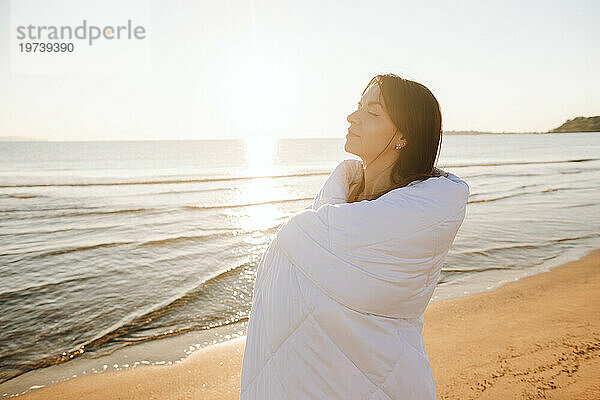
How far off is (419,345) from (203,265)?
6705 mm

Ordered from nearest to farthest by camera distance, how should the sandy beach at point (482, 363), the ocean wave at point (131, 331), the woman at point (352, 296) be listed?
1. the woman at point (352, 296)
2. the sandy beach at point (482, 363)
3. the ocean wave at point (131, 331)

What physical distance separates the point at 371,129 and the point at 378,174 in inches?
7.4

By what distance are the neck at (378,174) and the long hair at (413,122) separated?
46mm

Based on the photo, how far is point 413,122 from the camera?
5.32 feet

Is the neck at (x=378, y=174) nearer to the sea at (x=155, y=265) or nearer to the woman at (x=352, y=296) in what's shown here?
the woman at (x=352, y=296)

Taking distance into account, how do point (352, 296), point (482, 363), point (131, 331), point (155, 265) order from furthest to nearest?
point (155, 265) → point (131, 331) → point (482, 363) → point (352, 296)

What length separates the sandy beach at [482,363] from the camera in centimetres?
348

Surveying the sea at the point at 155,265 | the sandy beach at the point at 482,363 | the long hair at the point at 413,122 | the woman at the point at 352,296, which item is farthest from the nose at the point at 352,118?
the sea at the point at 155,265

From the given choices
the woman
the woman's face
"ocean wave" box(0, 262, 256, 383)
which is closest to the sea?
"ocean wave" box(0, 262, 256, 383)

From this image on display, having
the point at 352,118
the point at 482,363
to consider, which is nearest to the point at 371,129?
the point at 352,118

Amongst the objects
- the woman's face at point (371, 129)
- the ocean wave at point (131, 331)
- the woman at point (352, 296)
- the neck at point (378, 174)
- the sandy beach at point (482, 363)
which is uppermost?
the woman's face at point (371, 129)

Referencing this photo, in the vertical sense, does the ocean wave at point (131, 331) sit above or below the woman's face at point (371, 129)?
below

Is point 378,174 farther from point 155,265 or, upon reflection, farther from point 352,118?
point 155,265

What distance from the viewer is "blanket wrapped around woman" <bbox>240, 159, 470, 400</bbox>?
4.14 feet
